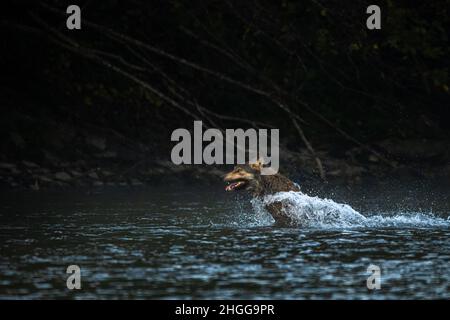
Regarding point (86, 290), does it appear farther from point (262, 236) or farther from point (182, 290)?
point (262, 236)

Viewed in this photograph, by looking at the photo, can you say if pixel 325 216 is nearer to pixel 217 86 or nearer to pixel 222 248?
pixel 222 248

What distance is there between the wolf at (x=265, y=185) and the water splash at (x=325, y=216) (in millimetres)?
79

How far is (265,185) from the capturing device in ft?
62.5

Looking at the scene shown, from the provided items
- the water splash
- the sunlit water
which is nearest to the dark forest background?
the sunlit water

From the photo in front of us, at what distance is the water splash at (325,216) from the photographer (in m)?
18.7

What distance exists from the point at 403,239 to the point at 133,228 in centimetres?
432

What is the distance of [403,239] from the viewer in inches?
663

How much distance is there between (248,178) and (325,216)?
1387mm

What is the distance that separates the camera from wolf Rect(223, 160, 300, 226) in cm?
1886

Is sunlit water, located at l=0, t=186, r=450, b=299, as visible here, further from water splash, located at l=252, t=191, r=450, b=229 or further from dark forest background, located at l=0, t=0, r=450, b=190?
dark forest background, located at l=0, t=0, r=450, b=190

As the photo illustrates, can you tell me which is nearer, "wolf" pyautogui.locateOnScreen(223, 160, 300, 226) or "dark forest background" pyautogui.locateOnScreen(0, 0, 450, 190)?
"wolf" pyautogui.locateOnScreen(223, 160, 300, 226)

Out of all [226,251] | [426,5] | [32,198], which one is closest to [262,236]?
[226,251]

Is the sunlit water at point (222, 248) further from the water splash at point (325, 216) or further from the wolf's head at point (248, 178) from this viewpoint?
the wolf's head at point (248, 178)

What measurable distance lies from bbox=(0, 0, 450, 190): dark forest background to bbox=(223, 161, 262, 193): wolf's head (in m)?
3.98
